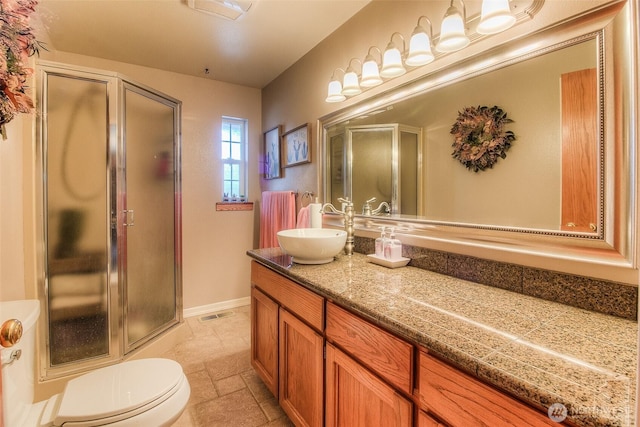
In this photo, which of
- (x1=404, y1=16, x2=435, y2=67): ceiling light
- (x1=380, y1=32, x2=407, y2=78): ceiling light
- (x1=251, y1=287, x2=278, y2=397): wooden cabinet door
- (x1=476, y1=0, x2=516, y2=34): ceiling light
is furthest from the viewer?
(x1=251, y1=287, x2=278, y2=397): wooden cabinet door

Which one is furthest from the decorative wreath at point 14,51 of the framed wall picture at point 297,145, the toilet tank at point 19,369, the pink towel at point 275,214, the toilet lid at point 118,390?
the pink towel at point 275,214

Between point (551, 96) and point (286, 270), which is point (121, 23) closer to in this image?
point (286, 270)

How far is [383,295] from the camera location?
1.08m

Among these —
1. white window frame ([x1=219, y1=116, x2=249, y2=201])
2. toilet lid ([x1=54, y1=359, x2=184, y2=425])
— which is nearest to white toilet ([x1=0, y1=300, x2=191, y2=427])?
toilet lid ([x1=54, y1=359, x2=184, y2=425])

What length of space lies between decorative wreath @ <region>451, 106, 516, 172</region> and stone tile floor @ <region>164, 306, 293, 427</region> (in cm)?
163

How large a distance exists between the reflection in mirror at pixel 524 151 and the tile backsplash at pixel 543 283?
0.52 feet

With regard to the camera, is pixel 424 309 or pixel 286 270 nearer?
pixel 424 309

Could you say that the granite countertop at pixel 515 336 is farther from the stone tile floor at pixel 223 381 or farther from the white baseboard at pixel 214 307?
the white baseboard at pixel 214 307

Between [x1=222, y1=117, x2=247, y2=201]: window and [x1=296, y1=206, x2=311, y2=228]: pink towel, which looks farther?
[x1=222, y1=117, x2=247, y2=201]: window

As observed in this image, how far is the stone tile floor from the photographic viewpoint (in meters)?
1.66

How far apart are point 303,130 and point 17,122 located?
1761 mm

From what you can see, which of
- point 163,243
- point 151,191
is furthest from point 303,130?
point 163,243

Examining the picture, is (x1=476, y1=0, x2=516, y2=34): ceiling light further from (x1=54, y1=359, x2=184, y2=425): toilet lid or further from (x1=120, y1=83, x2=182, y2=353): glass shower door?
(x1=120, y1=83, x2=182, y2=353): glass shower door

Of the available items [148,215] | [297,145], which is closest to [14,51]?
[148,215]
